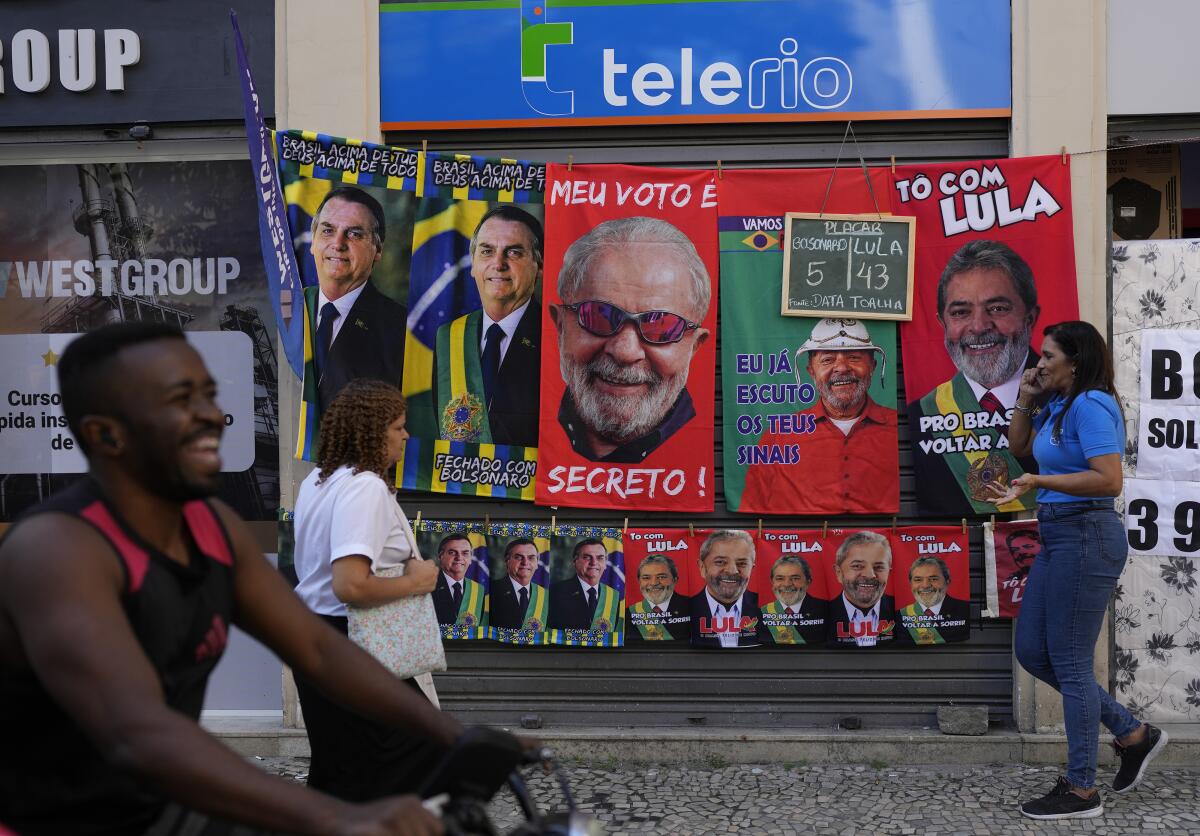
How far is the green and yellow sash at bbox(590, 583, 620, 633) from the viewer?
232 inches

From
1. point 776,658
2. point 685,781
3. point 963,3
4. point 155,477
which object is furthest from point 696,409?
point 155,477

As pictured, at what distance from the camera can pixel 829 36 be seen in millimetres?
5793

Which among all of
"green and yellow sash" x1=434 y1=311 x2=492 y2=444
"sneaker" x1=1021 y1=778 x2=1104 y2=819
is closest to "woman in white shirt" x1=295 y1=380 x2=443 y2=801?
"green and yellow sash" x1=434 y1=311 x2=492 y2=444

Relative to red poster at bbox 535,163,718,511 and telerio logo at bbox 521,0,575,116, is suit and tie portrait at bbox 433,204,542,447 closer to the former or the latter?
red poster at bbox 535,163,718,511

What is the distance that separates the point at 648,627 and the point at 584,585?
398mm

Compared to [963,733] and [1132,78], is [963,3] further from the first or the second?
[963,733]

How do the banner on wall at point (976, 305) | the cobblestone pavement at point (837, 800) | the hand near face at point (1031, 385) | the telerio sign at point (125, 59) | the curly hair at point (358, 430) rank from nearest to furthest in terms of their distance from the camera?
1. the curly hair at point (358, 430)
2. the cobblestone pavement at point (837, 800)
3. the hand near face at point (1031, 385)
4. the banner on wall at point (976, 305)
5. the telerio sign at point (125, 59)

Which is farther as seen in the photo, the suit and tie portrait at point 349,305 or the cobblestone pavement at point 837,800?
the suit and tie portrait at point 349,305

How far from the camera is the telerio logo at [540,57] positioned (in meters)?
5.86

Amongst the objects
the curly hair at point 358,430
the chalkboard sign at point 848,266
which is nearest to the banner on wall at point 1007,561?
the chalkboard sign at point 848,266

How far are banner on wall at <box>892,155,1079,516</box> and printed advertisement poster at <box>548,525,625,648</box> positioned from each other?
5.31 ft

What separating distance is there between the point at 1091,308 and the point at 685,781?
310 centimetres

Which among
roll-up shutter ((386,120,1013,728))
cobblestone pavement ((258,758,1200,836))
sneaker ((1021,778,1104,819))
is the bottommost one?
cobblestone pavement ((258,758,1200,836))

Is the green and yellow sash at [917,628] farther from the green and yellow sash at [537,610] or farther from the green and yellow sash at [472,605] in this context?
the green and yellow sash at [472,605]
